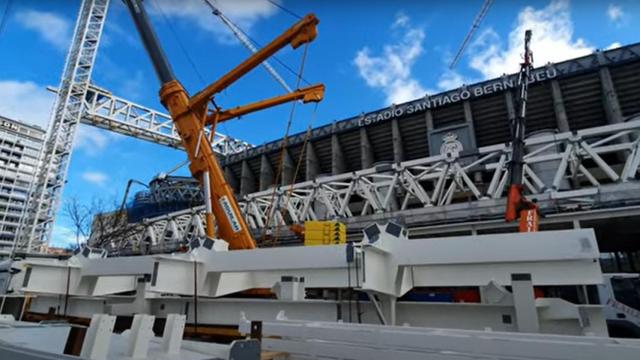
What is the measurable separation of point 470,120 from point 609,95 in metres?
7.56

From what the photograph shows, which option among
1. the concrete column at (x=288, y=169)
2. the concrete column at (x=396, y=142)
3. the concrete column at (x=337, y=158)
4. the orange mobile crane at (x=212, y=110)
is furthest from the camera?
the concrete column at (x=288, y=169)

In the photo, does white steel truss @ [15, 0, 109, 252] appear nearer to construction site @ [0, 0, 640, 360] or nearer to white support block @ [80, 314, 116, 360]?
construction site @ [0, 0, 640, 360]

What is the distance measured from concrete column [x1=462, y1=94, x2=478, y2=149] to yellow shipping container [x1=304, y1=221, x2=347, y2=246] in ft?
59.4

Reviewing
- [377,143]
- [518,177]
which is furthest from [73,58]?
[518,177]

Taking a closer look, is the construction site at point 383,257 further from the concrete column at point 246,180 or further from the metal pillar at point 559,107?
the concrete column at point 246,180

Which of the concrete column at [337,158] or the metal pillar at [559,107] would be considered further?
the concrete column at [337,158]

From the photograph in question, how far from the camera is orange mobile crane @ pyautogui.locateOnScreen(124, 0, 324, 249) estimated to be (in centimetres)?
834

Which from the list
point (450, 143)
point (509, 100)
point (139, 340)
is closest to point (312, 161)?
point (450, 143)

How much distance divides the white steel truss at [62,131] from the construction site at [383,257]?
22 centimetres

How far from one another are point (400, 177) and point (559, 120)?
14.2m

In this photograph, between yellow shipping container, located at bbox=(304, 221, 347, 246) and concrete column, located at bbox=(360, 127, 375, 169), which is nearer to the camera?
yellow shipping container, located at bbox=(304, 221, 347, 246)

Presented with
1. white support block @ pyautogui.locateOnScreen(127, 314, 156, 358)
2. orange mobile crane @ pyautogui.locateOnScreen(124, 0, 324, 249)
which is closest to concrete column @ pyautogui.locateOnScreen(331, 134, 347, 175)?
orange mobile crane @ pyautogui.locateOnScreen(124, 0, 324, 249)

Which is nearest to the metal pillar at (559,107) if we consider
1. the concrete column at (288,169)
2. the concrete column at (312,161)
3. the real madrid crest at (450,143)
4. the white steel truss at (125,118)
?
the real madrid crest at (450,143)

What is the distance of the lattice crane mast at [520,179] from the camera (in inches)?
291
